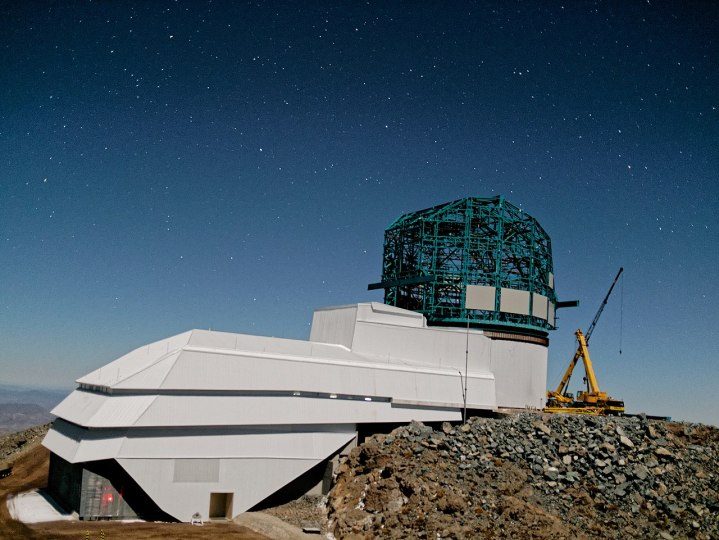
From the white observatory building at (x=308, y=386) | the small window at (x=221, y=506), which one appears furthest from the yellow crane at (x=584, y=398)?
the small window at (x=221, y=506)

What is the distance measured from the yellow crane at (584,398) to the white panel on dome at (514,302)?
9.48 metres

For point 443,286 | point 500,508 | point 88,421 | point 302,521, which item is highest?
point 443,286

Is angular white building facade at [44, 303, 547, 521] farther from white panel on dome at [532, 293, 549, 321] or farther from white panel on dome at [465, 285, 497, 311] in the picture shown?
white panel on dome at [532, 293, 549, 321]

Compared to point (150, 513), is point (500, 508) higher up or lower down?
higher up

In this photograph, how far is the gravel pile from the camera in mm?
34438

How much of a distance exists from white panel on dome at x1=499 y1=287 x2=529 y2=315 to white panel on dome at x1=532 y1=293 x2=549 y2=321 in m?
1.03

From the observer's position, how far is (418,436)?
46.1 metres

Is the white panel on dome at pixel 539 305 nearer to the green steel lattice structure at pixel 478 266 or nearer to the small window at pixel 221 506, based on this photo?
the green steel lattice structure at pixel 478 266

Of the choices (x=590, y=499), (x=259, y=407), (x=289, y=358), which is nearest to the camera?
(x=590, y=499)

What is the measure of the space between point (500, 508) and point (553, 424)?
48.7 ft

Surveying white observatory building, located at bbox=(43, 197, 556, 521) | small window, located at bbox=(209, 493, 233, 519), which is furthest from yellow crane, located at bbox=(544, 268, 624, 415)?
small window, located at bbox=(209, 493, 233, 519)

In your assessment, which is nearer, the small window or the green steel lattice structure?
the small window

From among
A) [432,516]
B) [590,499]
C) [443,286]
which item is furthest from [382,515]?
[443,286]

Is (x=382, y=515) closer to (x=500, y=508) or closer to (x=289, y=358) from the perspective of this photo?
(x=500, y=508)
